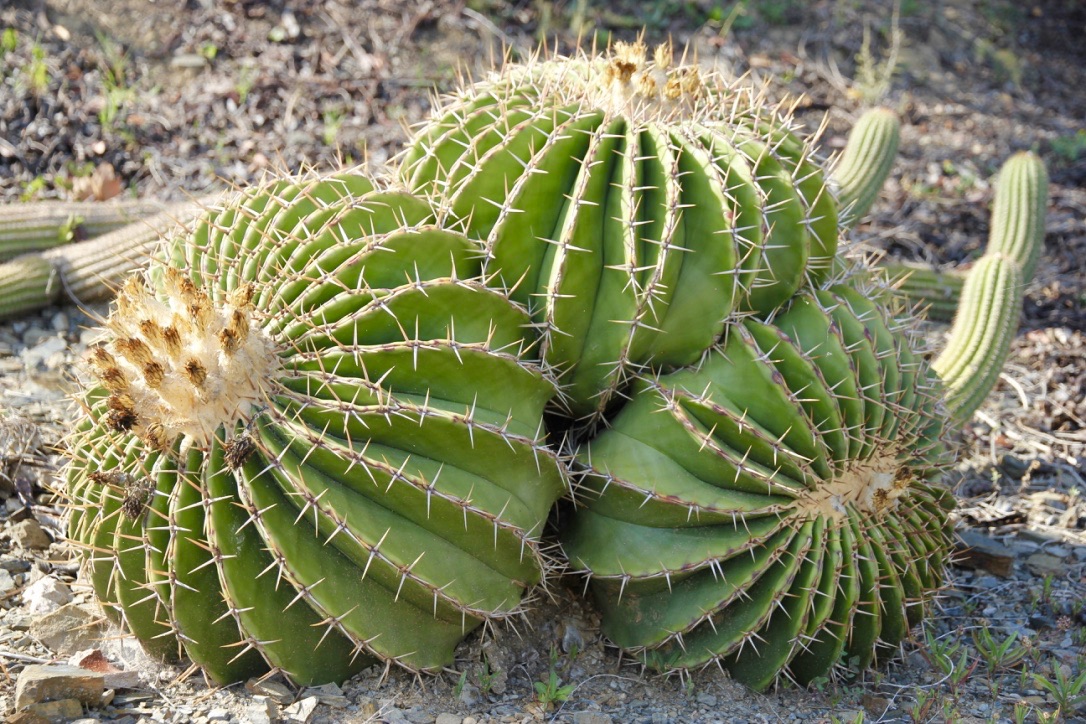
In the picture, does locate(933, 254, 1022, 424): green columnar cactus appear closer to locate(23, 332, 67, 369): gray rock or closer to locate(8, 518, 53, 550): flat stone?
locate(8, 518, 53, 550): flat stone

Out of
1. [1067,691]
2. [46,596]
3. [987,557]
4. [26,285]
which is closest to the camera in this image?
[1067,691]

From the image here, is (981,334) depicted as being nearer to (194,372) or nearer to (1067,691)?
(1067,691)

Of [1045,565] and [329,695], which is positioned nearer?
[329,695]

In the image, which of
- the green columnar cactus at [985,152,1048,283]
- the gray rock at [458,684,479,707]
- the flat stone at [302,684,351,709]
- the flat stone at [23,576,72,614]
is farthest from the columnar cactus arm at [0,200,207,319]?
the green columnar cactus at [985,152,1048,283]

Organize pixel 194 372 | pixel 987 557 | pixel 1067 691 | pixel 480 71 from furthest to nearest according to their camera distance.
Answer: pixel 480 71 → pixel 987 557 → pixel 1067 691 → pixel 194 372

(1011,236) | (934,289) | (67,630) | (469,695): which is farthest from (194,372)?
(1011,236)

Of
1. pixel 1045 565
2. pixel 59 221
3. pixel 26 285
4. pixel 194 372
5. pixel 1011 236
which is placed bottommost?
pixel 1045 565

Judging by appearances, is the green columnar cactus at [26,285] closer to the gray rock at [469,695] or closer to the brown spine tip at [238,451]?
the brown spine tip at [238,451]

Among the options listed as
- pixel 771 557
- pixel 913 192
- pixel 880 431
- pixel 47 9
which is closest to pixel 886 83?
pixel 913 192
